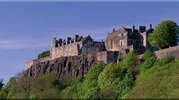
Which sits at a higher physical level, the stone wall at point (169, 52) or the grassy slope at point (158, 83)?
the stone wall at point (169, 52)

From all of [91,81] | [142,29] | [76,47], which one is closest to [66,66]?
[76,47]

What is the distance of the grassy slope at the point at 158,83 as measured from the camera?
64812mm

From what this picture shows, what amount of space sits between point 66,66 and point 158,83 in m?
23.3

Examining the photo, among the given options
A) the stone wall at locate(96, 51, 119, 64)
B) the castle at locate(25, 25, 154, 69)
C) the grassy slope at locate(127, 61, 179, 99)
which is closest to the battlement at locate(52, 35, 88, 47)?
the castle at locate(25, 25, 154, 69)

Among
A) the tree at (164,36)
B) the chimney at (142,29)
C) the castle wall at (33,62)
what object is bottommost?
the castle wall at (33,62)

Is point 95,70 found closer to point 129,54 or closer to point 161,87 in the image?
point 129,54

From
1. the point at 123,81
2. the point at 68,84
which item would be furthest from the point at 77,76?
the point at 123,81

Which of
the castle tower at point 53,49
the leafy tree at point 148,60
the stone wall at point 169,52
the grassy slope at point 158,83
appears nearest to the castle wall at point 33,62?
the castle tower at point 53,49

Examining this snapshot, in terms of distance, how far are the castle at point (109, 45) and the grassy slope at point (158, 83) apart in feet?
31.8

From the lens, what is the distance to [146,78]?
71562mm

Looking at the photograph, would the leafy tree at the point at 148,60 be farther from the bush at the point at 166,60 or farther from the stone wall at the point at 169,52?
the bush at the point at 166,60

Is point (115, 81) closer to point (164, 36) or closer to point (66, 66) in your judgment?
point (164, 36)

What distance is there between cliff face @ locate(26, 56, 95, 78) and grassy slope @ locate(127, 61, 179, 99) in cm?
1419

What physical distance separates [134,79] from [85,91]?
7.22 meters
